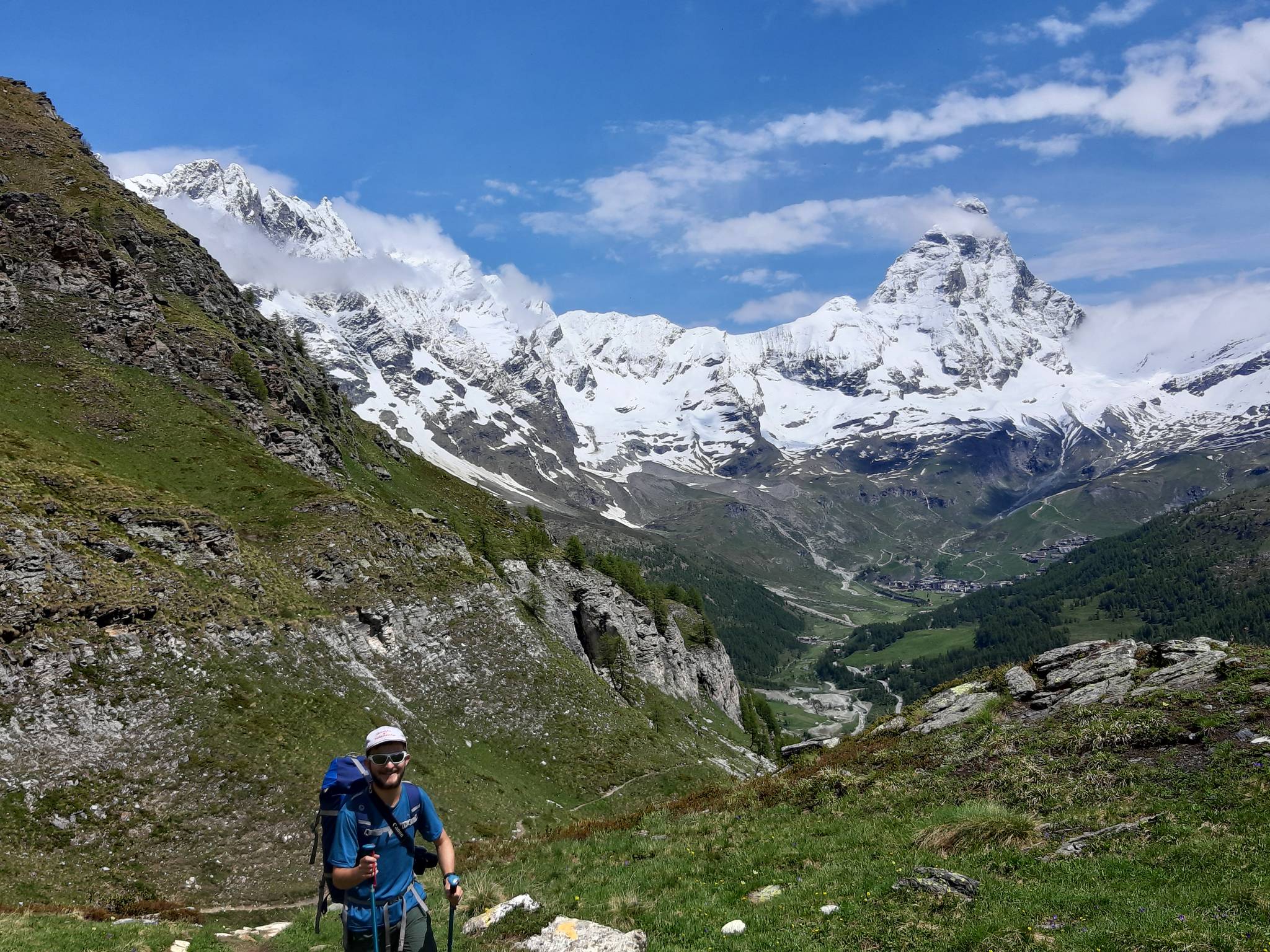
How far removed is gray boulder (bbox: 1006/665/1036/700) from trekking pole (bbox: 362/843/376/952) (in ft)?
99.8

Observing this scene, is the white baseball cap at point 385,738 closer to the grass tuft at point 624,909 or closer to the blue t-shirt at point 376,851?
the blue t-shirt at point 376,851

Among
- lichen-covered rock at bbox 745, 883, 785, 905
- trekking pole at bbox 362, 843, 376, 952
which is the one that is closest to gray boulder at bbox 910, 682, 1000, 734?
lichen-covered rock at bbox 745, 883, 785, 905

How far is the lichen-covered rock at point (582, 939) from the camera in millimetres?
13891

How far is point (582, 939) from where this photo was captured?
14.4 m

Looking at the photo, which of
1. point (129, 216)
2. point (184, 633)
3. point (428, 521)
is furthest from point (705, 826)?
point (129, 216)

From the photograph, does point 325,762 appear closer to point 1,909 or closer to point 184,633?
point 184,633

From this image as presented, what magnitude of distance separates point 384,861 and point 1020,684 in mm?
31597

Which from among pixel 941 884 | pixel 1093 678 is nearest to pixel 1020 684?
pixel 1093 678

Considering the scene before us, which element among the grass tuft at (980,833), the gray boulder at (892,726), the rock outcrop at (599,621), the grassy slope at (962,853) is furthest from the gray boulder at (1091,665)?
the rock outcrop at (599,621)

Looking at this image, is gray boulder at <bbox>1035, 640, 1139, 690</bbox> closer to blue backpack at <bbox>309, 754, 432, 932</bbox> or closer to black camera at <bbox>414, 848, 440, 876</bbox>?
black camera at <bbox>414, 848, 440, 876</bbox>

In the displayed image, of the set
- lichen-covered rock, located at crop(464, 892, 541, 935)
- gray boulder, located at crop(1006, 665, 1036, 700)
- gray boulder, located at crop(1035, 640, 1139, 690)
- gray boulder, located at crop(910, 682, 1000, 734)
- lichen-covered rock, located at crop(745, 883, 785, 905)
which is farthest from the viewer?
gray boulder, located at crop(1006, 665, 1036, 700)

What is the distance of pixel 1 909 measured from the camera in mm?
25188

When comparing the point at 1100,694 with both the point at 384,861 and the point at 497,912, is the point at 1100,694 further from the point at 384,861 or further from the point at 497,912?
the point at 384,861

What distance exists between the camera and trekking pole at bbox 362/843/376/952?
411 inches
